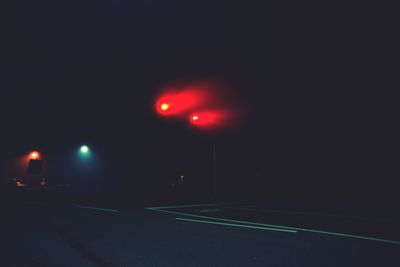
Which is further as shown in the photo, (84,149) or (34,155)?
(84,149)

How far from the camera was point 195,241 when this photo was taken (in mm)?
7406

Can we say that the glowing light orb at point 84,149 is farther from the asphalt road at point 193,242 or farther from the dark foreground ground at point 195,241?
the asphalt road at point 193,242

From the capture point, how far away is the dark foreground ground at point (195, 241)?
5.86 m


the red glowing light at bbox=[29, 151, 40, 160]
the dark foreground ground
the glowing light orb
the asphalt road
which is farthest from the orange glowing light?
the asphalt road

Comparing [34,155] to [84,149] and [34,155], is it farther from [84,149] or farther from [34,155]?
[84,149]

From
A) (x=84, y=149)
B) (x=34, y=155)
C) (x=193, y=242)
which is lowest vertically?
(x=193, y=242)

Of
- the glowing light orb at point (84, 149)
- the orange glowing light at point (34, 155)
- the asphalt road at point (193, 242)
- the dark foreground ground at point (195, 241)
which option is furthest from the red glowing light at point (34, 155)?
the asphalt road at point (193, 242)

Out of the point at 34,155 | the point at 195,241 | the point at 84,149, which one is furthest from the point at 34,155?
the point at 195,241

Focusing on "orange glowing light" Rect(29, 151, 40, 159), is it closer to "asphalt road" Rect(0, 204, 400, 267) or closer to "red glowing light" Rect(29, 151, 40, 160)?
"red glowing light" Rect(29, 151, 40, 160)

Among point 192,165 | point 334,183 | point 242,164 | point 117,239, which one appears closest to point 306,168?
point 334,183

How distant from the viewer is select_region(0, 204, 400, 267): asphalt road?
5848 millimetres

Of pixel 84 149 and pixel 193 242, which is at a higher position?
pixel 84 149

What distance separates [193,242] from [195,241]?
115 millimetres

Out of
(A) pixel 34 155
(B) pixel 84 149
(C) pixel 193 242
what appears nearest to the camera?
(C) pixel 193 242
